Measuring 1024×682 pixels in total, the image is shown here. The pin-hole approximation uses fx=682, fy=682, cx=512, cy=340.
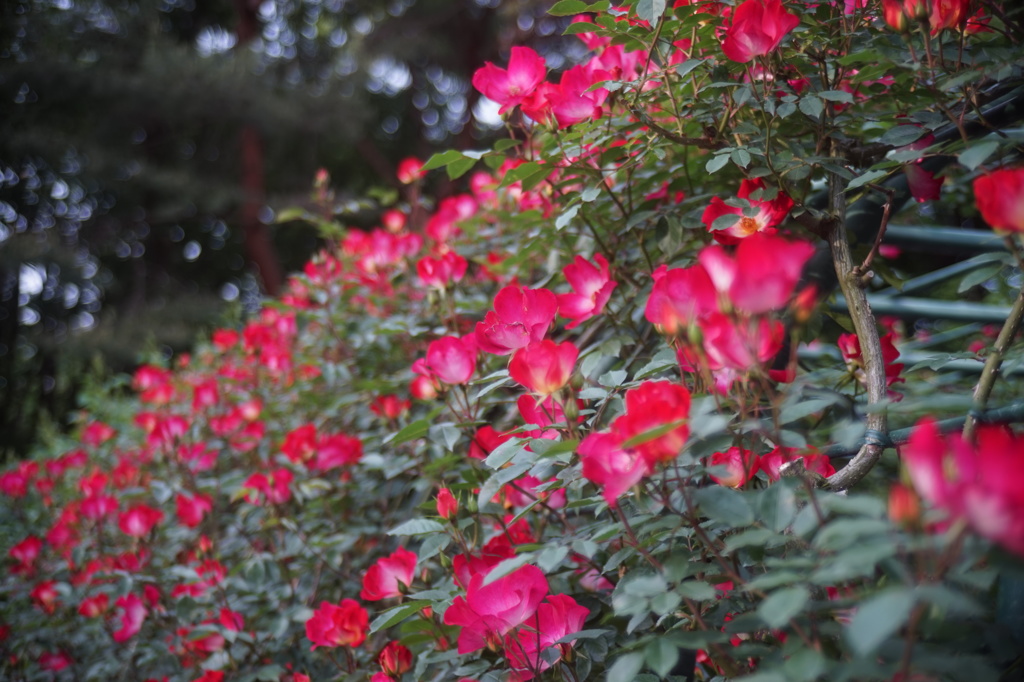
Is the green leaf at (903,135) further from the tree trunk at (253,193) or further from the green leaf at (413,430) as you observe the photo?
the tree trunk at (253,193)

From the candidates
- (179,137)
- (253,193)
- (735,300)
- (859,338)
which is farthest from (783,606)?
(179,137)

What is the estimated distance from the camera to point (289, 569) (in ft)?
3.83

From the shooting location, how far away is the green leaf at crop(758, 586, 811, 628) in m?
0.33

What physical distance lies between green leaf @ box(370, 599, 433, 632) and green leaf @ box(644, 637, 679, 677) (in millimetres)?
299

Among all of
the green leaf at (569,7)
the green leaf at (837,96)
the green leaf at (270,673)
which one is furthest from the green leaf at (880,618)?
the green leaf at (270,673)

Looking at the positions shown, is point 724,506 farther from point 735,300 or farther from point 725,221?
point 725,221

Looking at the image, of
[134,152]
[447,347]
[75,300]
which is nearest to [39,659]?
[447,347]

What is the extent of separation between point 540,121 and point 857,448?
18.9 inches

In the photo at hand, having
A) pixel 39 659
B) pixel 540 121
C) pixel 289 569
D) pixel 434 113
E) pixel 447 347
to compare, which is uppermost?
pixel 540 121

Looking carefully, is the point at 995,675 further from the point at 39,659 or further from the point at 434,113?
the point at 434,113

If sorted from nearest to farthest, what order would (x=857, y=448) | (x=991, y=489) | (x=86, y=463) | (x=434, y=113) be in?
(x=991, y=489)
(x=857, y=448)
(x=86, y=463)
(x=434, y=113)

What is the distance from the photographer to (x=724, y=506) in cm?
42

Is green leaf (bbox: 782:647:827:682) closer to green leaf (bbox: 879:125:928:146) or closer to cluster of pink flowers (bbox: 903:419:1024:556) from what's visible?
cluster of pink flowers (bbox: 903:419:1024:556)

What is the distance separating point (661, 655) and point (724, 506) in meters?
0.10
